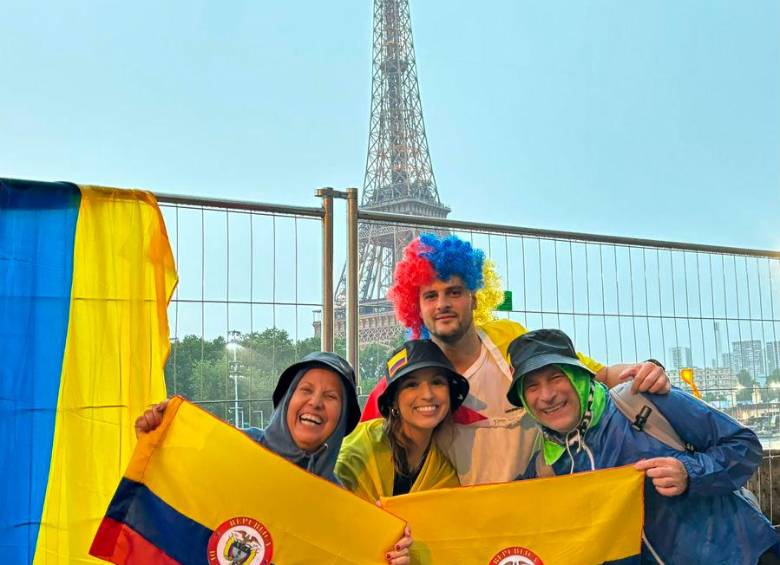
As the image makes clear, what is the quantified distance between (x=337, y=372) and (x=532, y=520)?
3.21ft

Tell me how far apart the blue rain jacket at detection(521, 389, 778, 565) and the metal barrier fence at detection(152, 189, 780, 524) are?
72.3 inches

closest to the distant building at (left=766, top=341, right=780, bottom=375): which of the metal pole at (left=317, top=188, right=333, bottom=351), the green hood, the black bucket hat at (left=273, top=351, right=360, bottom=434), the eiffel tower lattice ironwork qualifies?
the green hood

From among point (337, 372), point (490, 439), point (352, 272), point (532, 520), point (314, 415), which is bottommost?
point (532, 520)

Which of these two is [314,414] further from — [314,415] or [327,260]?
[327,260]

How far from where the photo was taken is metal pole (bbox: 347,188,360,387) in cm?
430

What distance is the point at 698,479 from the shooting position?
264 centimetres

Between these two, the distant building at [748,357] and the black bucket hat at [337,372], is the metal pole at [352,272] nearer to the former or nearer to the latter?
the black bucket hat at [337,372]

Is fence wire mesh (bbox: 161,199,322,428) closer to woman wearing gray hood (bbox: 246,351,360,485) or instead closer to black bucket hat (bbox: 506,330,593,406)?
woman wearing gray hood (bbox: 246,351,360,485)

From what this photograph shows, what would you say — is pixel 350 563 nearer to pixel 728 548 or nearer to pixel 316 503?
pixel 316 503

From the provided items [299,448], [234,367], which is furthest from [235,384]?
[299,448]

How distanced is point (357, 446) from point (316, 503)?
0.49m

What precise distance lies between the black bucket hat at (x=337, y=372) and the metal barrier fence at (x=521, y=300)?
0.98 m

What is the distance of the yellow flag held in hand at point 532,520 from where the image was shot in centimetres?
279

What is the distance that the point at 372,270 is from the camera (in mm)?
5340
